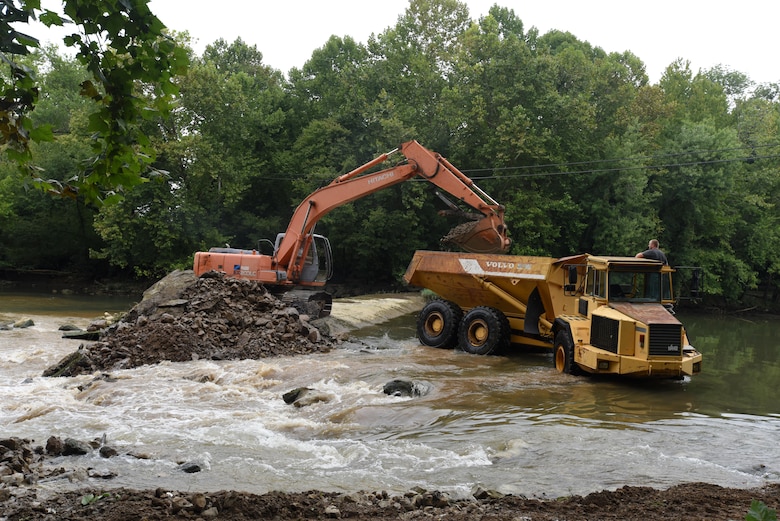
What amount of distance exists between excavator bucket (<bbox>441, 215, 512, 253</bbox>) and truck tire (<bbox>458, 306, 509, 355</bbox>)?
158 cm

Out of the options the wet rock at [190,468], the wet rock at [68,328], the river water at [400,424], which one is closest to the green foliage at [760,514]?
the river water at [400,424]

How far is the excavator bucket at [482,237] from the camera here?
16.9 metres

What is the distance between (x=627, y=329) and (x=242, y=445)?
22.7ft

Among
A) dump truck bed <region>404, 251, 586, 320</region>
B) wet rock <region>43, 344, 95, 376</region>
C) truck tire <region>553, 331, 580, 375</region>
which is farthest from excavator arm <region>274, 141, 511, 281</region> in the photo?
wet rock <region>43, 344, 95, 376</region>

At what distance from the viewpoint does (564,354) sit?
532 inches

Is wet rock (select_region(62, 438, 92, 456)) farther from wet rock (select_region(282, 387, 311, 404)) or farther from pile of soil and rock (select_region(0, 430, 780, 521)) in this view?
wet rock (select_region(282, 387, 311, 404))

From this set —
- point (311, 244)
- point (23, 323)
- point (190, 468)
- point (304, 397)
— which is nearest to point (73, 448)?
point (190, 468)

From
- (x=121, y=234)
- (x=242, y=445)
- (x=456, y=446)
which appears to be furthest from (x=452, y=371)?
(x=121, y=234)

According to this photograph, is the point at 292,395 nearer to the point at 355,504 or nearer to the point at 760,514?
the point at 355,504

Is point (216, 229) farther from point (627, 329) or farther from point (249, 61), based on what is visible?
point (627, 329)

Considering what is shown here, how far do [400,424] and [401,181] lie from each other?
32.2 ft

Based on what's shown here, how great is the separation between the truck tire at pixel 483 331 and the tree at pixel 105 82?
39.5 feet

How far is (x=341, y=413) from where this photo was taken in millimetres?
10219

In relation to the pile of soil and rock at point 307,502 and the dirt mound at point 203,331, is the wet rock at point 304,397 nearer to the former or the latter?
the pile of soil and rock at point 307,502
